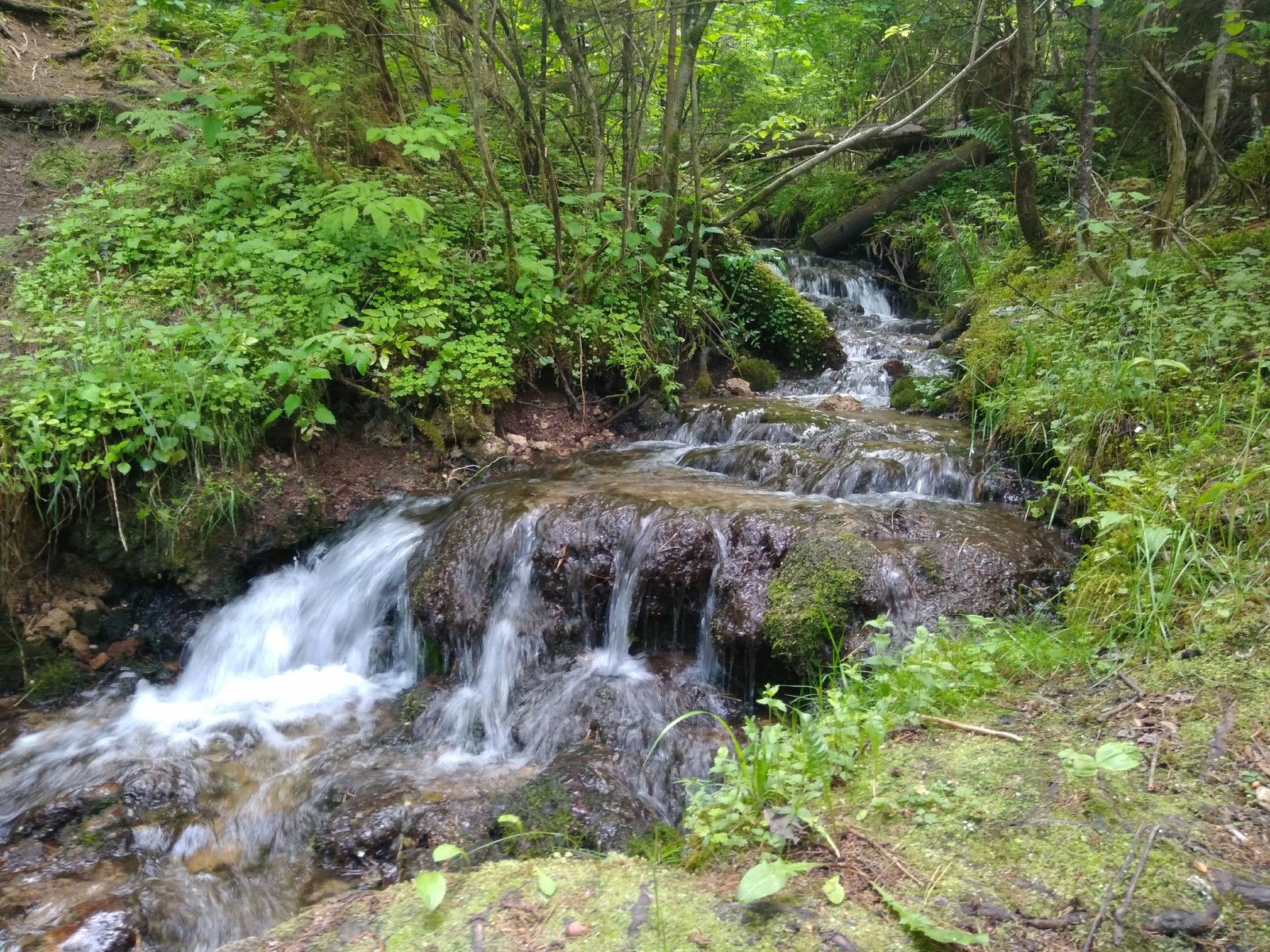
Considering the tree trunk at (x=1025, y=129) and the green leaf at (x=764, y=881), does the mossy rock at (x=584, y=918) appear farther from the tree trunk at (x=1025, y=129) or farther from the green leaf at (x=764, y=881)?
the tree trunk at (x=1025, y=129)

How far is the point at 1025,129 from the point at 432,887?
805 centimetres

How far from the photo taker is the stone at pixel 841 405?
24.1 feet

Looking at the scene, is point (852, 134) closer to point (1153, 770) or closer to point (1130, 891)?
point (1153, 770)

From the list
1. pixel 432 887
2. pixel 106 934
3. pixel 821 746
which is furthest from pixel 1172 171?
pixel 106 934

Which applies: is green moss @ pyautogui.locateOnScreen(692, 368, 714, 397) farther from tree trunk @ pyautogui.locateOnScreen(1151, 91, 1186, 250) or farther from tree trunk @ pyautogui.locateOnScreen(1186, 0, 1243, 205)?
tree trunk @ pyautogui.locateOnScreen(1186, 0, 1243, 205)

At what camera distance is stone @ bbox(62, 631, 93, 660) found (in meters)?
4.91

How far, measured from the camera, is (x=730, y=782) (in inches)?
91.8

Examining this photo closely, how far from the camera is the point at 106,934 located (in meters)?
2.96

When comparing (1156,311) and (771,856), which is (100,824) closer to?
(771,856)

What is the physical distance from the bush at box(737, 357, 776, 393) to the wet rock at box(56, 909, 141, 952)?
23.3 ft

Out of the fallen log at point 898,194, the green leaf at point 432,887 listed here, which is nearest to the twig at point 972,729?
the green leaf at point 432,887

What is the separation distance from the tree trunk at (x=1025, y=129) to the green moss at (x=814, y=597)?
4716 millimetres

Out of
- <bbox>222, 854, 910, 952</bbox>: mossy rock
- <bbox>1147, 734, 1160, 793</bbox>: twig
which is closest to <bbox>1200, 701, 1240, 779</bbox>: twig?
<bbox>1147, 734, 1160, 793</bbox>: twig

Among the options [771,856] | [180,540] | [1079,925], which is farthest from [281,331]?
[1079,925]
